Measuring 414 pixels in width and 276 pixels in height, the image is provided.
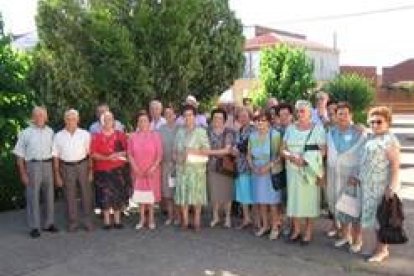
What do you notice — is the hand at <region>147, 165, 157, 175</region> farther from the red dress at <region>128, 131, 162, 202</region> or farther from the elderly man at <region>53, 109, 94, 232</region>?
the elderly man at <region>53, 109, 94, 232</region>

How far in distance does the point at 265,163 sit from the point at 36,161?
3154mm

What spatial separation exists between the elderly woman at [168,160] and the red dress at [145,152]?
22cm

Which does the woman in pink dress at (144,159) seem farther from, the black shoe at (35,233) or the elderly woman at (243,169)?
the black shoe at (35,233)

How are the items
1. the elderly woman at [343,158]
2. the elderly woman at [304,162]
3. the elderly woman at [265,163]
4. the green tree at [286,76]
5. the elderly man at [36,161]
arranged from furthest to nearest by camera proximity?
the green tree at [286,76] < the elderly man at [36,161] < the elderly woman at [265,163] < the elderly woman at [304,162] < the elderly woman at [343,158]

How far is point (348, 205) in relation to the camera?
895cm

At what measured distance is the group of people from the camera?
938 centimetres

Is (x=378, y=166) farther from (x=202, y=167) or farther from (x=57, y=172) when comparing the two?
(x=57, y=172)

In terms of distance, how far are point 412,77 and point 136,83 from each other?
67.4 meters

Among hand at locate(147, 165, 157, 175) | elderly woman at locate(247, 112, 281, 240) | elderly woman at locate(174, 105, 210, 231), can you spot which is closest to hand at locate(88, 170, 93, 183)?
hand at locate(147, 165, 157, 175)

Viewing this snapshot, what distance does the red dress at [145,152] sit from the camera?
10.7 metres

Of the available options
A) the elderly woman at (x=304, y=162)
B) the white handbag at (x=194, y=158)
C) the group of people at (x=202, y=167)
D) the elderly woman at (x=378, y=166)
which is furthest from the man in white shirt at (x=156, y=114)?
the elderly woman at (x=378, y=166)

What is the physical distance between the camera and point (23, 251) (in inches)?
375

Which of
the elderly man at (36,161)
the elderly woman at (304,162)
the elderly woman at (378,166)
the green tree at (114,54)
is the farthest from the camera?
the green tree at (114,54)

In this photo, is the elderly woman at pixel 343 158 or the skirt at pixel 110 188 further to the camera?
the skirt at pixel 110 188
